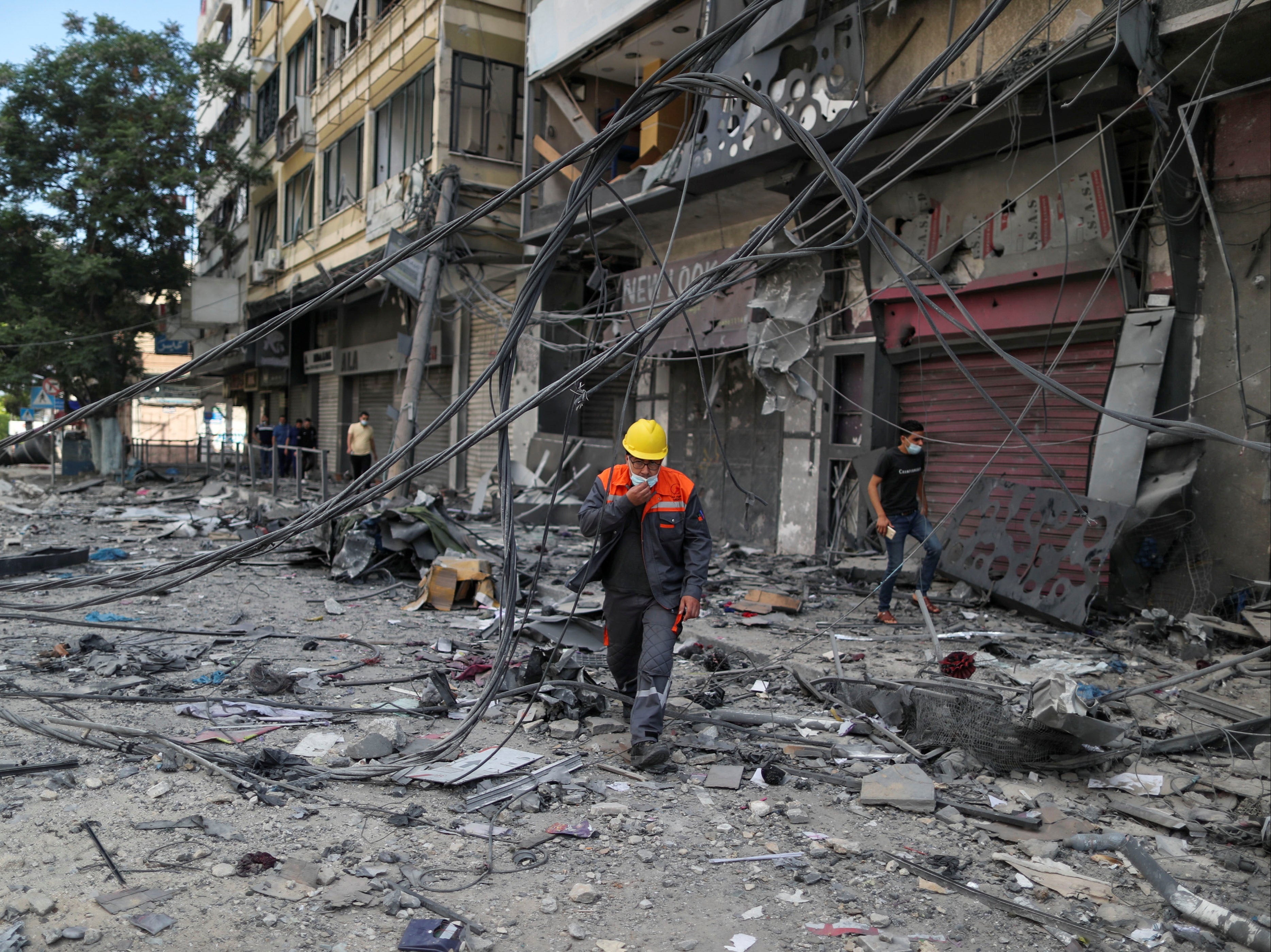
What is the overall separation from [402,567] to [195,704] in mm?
5135

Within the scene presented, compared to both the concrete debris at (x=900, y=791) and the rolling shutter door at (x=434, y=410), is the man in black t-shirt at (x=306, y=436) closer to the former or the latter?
the rolling shutter door at (x=434, y=410)

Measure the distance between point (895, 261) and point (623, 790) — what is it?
8.86ft

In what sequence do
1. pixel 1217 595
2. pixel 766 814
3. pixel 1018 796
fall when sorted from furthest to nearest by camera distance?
1. pixel 1217 595
2. pixel 1018 796
3. pixel 766 814

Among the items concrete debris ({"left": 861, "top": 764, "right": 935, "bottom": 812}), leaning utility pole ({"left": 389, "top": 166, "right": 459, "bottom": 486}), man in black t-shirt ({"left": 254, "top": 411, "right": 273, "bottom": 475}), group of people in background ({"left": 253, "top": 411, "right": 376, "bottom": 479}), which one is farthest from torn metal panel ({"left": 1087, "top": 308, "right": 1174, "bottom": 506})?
man in black t-shirt ({"left": 254, "top": 411, "right": 273, "bottom": 475})

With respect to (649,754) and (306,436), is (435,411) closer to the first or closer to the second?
(306,436)

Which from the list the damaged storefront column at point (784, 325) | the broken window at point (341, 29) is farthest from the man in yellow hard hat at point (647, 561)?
the broken window at point (341, 29)

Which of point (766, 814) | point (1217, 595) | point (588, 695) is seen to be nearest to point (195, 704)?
point (588, 695)

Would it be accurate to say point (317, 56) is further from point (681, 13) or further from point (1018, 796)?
point (1018, 796)

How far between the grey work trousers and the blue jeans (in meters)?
3.57

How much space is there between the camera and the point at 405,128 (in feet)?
63.0

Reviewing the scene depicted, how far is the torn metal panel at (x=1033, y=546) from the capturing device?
26.4ft

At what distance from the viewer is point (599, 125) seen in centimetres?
1595

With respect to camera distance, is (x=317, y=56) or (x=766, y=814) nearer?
(x=766, y=814)

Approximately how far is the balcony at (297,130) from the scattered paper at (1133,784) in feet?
80.0
